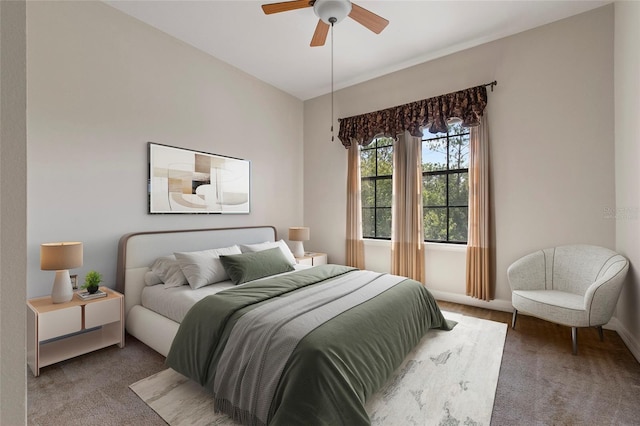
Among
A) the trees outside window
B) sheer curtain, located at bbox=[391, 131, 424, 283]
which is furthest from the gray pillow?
the trees outside window

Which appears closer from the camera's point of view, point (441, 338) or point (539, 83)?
point (441, 338)

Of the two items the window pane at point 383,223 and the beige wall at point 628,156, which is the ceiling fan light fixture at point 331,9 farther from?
the window pane at point 383,223

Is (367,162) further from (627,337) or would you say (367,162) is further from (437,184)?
(627,337)

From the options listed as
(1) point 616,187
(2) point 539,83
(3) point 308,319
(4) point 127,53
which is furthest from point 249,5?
(1) point 616,187

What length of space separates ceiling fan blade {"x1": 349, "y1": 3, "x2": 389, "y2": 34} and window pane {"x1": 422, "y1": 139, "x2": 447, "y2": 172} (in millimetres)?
1793

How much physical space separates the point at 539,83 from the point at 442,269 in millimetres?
2432

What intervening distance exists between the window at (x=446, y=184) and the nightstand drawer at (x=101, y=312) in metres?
3.62

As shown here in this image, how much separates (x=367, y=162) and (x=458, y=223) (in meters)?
1.62

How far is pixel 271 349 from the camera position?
164 cm

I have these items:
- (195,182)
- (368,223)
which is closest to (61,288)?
A: (195,182)

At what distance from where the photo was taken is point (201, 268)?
2.74 m

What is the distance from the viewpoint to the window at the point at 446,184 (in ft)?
12.4

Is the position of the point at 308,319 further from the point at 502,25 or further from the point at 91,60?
the point at 502,25

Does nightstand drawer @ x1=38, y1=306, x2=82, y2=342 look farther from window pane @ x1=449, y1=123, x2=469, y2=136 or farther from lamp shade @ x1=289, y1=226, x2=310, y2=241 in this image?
window pane @ x1=449, y1=123, x2=469, y2=136
